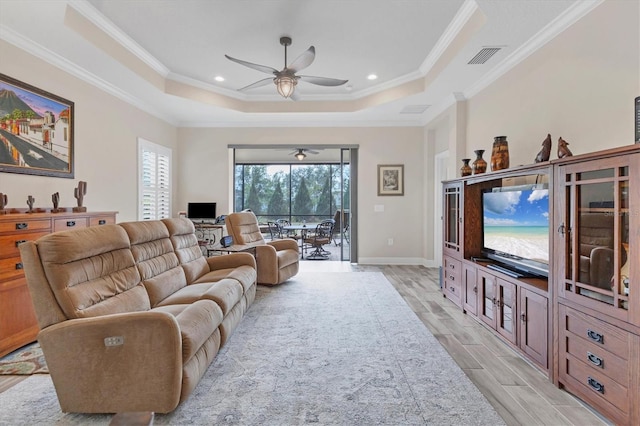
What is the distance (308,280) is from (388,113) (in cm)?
326

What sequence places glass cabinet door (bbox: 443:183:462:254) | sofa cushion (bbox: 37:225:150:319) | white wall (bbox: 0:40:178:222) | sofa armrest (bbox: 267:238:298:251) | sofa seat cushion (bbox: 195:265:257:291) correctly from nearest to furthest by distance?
sofa cushion (bbox: 37:225:150:319) → white wall (bbox: 0:40:178:222) → sofa seat cushion (bbox: 195:265:257:291) → glass cabinet door (bbox: 443:183:462:254) → sofa armrest (bbox: 267:238:298:251)

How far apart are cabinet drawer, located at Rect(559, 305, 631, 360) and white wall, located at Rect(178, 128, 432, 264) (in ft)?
14.0

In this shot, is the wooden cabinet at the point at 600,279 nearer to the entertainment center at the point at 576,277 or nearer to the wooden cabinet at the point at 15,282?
the entertainment center at the point at 576,277

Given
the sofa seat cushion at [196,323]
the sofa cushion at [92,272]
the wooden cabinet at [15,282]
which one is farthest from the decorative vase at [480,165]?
the wooden cabinet at [15,282]

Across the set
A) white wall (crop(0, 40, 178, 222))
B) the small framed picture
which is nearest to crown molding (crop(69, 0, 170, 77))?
white wall (crop(0, 40, 178, 222))

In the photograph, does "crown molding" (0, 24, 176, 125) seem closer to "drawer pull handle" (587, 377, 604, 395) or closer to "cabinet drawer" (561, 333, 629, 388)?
"cabinet drawer" (561, 333, 629, 388)

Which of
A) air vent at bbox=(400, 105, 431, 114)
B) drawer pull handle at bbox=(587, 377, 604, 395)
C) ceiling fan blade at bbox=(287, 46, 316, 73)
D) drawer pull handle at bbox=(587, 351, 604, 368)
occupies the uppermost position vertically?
air vent at bbox=(400, 105, 431, 114)

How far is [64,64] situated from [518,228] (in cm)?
505

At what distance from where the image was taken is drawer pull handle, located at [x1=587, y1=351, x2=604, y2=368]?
1.85 meters

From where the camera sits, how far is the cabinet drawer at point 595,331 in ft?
5.66

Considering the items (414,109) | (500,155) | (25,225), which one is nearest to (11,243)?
(25,225)

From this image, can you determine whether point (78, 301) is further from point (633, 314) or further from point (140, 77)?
point (140, 77)

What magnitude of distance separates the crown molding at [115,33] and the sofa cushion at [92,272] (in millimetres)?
2227

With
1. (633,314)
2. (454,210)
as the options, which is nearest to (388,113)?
(454,210)
